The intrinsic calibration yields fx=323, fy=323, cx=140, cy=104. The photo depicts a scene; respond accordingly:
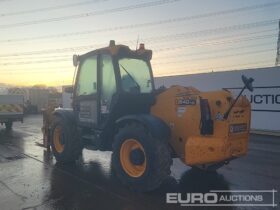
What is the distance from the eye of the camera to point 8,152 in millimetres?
10141

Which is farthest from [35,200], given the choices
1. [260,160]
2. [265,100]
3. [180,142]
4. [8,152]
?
[265,100]

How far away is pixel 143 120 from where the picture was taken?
6141 mm

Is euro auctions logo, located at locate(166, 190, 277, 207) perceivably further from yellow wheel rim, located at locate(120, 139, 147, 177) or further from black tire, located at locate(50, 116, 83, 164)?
black tire, located at locate(50, 116, 83, 164)

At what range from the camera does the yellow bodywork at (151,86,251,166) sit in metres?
5.68

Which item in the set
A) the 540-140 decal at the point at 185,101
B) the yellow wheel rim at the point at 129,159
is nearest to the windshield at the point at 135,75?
the 540-140 decal at the point at 185,101

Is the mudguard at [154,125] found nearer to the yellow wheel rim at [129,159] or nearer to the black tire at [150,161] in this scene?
the black tire at [150,161]

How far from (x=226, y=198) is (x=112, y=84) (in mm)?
3298

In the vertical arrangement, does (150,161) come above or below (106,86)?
below

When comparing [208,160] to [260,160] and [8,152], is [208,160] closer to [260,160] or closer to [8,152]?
[260,160]

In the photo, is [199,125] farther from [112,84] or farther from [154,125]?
[112,84]

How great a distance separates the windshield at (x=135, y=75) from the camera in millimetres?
7082

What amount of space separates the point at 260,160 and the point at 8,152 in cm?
759

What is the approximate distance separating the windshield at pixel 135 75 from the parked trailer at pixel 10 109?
37.5ft

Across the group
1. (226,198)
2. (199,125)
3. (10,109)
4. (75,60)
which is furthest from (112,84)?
(10,109)
